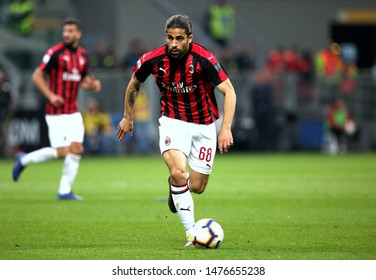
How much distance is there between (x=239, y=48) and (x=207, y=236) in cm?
2270

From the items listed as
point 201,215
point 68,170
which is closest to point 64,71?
point 68,170

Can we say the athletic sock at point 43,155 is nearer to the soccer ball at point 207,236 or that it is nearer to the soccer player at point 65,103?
the soccer player at point 65,103

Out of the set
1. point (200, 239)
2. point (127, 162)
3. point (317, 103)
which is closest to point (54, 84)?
point (200, 239)

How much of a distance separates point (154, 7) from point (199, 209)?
19550mm

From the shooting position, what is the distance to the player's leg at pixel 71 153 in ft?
48.8

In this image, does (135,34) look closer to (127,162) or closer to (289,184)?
(127,162)

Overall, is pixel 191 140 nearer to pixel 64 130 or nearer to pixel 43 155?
pixel 64 130

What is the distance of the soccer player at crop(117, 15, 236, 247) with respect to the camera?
10023 mm

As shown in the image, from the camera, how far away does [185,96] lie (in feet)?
34.6

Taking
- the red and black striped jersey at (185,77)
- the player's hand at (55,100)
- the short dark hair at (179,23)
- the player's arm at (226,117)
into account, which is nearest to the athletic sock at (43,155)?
the player's hand at (55,100)

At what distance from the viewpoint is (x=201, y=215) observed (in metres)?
12.9

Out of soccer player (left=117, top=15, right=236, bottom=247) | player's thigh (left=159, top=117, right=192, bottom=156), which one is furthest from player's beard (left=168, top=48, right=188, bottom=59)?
player's thigh (left=159, top=117, right=192, bottom=156)

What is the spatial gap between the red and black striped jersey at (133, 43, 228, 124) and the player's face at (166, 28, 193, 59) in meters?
0.27

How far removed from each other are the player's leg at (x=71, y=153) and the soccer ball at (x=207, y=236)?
5300 millimetres
